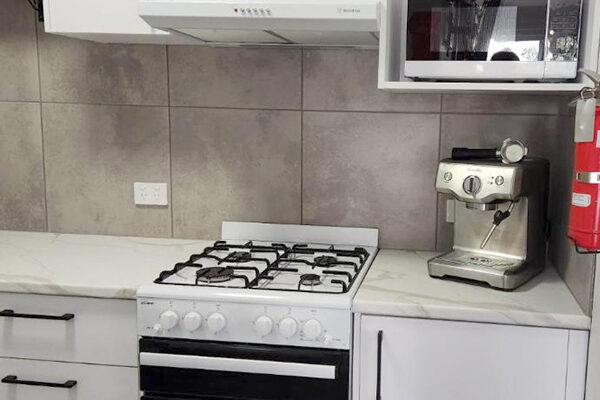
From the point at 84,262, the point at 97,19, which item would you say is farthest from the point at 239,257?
the point at 97,19

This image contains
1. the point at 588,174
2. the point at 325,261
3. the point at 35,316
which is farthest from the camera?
the point at 325,261

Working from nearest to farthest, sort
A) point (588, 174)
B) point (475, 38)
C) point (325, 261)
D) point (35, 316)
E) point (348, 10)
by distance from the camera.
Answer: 1. point (588, 174)
2. point (348, 10)
3. point (475, 38)
4. point (35, 316)
5. point (325, 261)

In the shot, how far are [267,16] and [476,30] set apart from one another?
1.76ft

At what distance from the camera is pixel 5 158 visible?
8.00 ft

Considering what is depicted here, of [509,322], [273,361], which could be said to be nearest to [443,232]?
[509,322]

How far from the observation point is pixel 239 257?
2.02 m

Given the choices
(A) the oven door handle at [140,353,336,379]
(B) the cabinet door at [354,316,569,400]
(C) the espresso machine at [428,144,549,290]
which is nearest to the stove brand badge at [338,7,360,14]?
(C) the espresso machine at [428,144,549,290]

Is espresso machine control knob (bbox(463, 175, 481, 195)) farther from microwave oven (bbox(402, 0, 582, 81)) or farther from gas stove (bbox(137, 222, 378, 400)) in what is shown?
gas stove (bbox(137, 222, 378, 400))

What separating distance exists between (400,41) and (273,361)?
97 centimetres

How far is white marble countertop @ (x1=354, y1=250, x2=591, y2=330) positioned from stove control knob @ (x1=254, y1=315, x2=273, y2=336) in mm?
215

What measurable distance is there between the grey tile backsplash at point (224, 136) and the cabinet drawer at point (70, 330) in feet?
1.93

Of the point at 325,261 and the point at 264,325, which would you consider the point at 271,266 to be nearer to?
the point at 325,261

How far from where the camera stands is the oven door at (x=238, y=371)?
1.66 meters

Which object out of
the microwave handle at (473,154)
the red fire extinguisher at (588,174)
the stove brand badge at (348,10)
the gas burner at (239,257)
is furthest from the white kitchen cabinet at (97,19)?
the red fire extinguisher at (588,174)
